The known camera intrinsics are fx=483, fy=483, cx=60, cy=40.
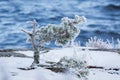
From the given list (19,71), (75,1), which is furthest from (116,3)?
(19,71)

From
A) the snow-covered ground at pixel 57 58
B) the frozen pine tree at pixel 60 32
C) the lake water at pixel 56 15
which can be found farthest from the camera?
the lake water at pixel 56 15

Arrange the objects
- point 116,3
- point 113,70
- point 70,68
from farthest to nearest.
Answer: point 116,3, point 113,70, point 70,68

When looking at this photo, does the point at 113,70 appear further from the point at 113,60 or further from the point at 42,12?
the point at 42,12

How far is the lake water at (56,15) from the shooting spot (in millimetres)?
13133

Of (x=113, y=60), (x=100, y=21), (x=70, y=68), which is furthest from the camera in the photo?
(x=100, y=21)

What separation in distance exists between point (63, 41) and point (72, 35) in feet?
0.36

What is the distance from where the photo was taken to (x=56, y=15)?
50.8 feet

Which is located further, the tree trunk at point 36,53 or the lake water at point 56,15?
the lake water at point 56,15

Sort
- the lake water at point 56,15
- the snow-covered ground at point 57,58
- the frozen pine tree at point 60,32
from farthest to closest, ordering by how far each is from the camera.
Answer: the lake water at point 56,15 < the frozen pine tree at point 60,32 < the snow-covered ground at point 57,58

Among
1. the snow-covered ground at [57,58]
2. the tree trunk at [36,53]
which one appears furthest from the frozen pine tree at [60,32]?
the snow-covered ground at [57,58]

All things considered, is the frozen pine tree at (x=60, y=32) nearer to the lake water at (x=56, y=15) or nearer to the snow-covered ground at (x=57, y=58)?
the snow-covered ground at (x=57, y=58)

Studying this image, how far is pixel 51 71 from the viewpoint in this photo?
4570 millimetres

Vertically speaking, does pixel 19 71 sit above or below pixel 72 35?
below

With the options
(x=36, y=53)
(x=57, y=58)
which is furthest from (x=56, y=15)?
(x=36, y=53)
